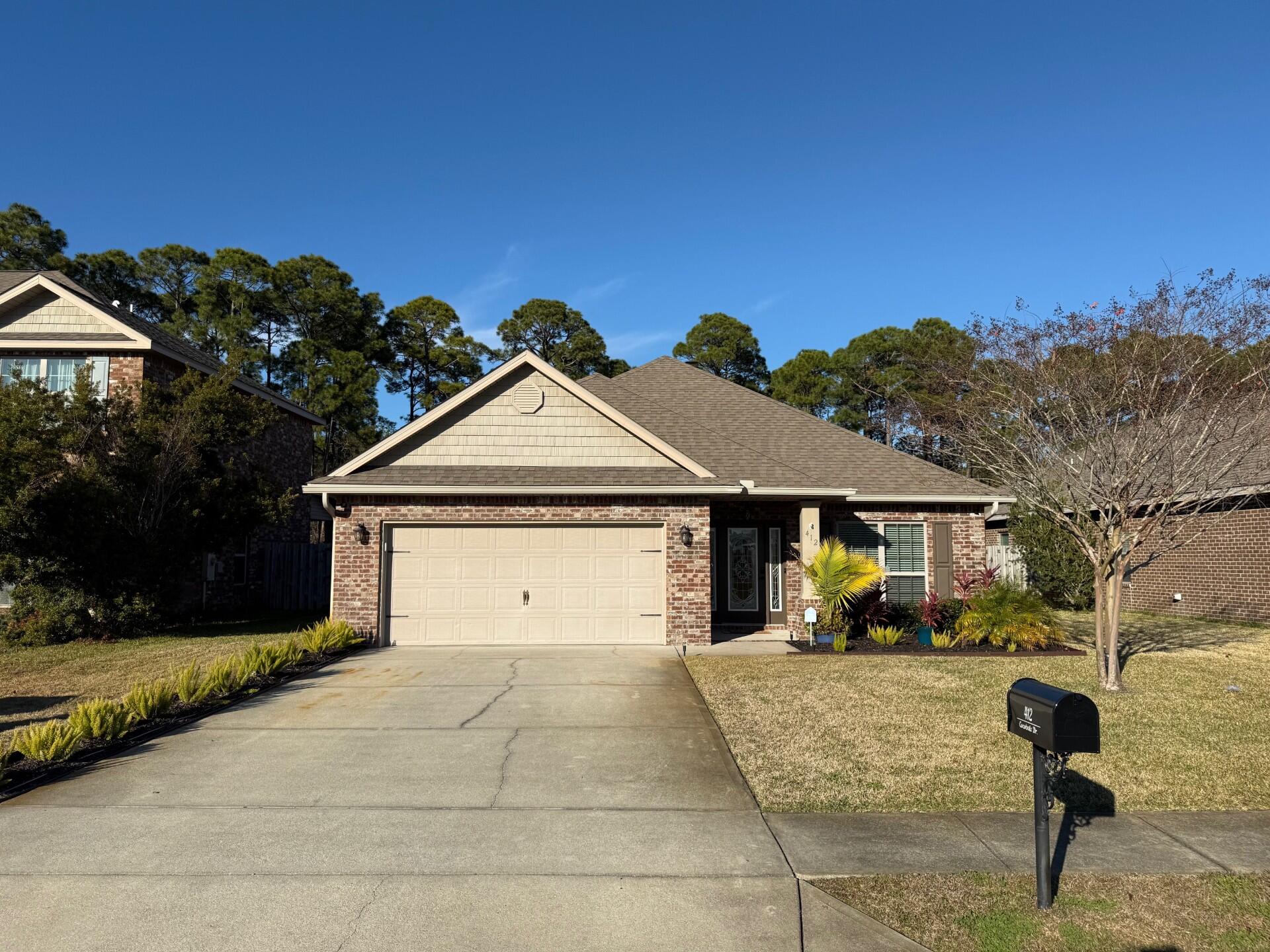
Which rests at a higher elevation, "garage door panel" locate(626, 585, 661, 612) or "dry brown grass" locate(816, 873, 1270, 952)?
"garage door panel" locate(626, 585, 661, 612)

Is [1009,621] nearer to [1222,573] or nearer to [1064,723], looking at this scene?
[1222,573]

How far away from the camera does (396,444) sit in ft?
47.6

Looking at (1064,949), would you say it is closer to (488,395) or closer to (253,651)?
(253,651)

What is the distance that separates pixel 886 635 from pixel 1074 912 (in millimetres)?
9779

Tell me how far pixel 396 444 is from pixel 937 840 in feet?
38.4

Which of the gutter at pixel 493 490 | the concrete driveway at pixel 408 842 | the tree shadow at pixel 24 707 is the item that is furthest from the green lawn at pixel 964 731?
the tree shadow at pixel 24 707

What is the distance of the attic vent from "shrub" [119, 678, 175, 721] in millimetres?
7665

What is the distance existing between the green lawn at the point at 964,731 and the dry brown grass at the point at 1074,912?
1.24 metres

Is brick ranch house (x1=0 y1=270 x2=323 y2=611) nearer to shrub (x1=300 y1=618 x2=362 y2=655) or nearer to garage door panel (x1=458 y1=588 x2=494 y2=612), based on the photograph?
shrub (x1=300 y1=618 x2=362 y2=655)

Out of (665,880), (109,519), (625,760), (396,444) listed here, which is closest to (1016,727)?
(665,880)

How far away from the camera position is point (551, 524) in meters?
14.2

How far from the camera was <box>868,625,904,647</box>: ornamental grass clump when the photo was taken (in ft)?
45.0

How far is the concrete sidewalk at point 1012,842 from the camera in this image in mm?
4781

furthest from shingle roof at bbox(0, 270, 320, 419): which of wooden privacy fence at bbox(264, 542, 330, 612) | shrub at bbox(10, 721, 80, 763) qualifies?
shrub at bbox(10, 721, 80, 763)
